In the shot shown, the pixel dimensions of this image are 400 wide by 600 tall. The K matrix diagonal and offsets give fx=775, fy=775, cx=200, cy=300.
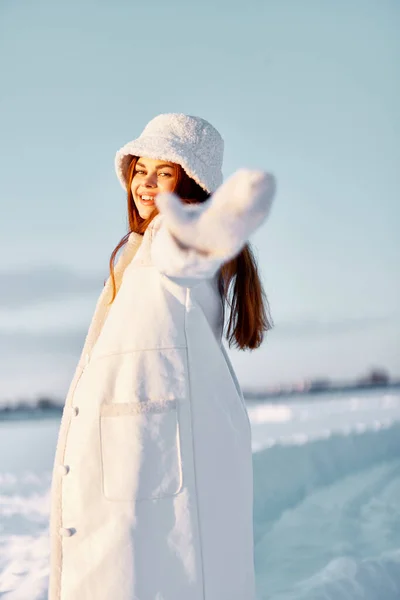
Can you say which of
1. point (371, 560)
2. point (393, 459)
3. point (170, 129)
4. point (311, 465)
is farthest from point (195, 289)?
point (393, 459)

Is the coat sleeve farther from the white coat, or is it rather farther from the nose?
the nose

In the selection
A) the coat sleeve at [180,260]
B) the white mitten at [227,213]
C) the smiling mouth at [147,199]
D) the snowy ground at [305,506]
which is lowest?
the snowy ground at [305,506]

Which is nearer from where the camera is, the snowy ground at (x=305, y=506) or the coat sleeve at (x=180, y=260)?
the coat sleeve at (x=180, y=260)

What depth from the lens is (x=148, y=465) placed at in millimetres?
1419

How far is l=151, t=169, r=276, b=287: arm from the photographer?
1192mm

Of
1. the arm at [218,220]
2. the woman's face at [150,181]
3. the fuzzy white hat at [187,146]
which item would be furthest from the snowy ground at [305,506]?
the arm at [218,220]

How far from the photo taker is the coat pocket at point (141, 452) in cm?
142

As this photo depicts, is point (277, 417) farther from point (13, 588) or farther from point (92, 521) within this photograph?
point (92, 521)

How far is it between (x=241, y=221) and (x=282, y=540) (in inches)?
105

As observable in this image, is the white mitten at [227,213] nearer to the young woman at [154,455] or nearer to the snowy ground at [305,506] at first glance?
the young woman at [154,455]

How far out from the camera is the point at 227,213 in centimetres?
121

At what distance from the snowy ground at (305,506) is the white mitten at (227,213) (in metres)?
1.91

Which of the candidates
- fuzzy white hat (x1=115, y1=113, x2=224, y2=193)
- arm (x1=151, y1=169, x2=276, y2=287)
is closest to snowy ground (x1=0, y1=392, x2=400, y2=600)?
fuzzy white hat (x1=115, y1=113, x2=224, y2=193)

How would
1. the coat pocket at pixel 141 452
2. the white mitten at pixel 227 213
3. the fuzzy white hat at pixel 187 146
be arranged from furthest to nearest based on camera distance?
the fuzzy white hat at pixel 187 146 → the coat pocket at pixel 141 452 → the white mitten at pixel 227 213
